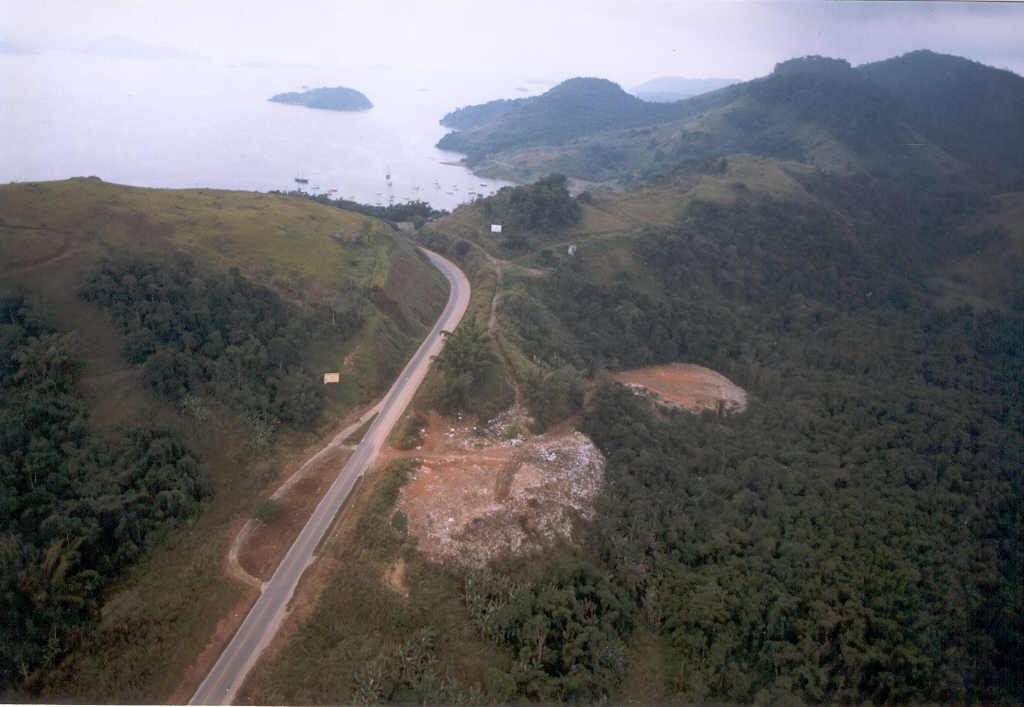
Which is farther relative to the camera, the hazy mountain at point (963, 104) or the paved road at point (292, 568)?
the hazy mountain at point (963, 104)

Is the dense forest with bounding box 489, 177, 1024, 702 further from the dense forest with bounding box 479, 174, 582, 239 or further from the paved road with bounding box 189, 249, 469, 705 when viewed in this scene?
the paved road with bounding box 189, 249, 469, 705

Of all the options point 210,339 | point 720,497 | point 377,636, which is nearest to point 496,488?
point 377,636

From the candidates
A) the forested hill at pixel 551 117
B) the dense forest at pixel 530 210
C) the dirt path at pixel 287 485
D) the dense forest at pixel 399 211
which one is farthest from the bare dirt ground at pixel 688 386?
the forested hill at pixel 551 117

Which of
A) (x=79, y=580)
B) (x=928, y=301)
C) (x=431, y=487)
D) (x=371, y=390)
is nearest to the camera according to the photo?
(x=79, y=580)

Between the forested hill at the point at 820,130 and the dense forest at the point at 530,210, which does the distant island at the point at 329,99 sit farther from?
the dense forest at the point at 530,210

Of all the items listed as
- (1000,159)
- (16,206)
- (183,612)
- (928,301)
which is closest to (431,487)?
(183,612)

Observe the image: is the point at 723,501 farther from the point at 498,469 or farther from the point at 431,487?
the point at 431,487

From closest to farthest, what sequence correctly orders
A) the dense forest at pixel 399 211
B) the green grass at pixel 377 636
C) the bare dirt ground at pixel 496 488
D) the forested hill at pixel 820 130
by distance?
the green grass at pixel 377 636
the bare dirt ground at pixel 496 488
the dense forest at pixel 399 211
the forested hill at pixel 820 130

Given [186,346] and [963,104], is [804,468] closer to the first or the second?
[186,346]
